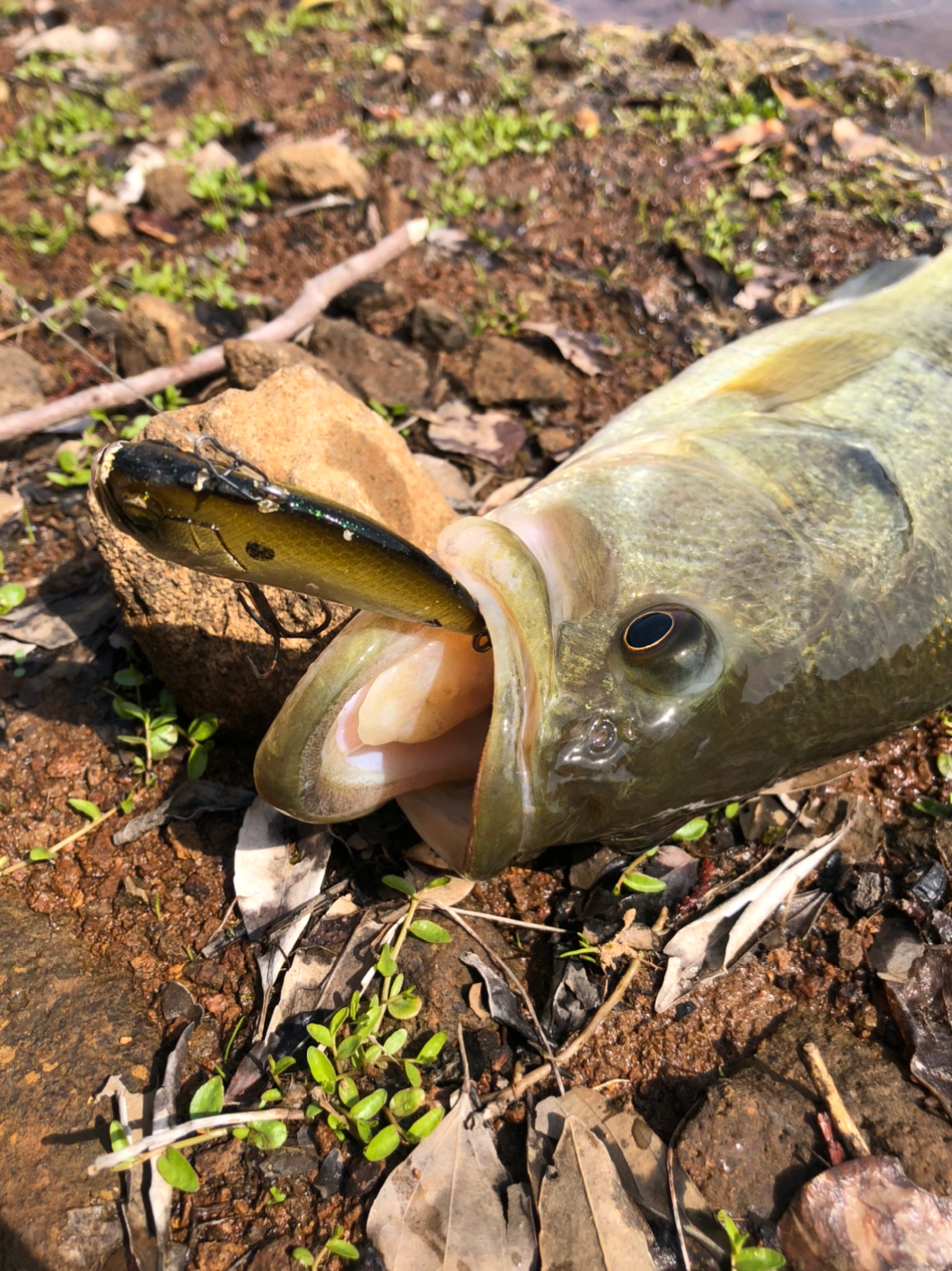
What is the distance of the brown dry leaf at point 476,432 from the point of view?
4352mm

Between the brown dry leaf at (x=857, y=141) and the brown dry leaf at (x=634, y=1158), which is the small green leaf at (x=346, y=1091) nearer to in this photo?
the brown dry leaf at (x=634, y=1158)

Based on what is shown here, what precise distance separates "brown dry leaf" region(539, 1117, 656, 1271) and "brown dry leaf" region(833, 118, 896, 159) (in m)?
6.76

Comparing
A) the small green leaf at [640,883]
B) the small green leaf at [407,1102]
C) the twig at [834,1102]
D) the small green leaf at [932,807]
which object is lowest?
the small green leaf at [932,807]

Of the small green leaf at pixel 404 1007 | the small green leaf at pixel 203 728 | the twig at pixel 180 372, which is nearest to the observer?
the small green leaf at pixel 404 1007

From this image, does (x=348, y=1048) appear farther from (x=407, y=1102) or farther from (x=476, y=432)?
(x=476, y=432)

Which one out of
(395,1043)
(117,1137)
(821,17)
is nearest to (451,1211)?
(395,1043)

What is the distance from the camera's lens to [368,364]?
4531mm

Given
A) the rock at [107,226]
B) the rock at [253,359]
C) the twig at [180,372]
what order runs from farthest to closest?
1. the rock at [107,226]
2. the twig at [180,372]
3. the rock at [253,359]

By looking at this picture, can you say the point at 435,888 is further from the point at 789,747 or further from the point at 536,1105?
the point at 789,747

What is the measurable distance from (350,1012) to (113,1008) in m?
0.67

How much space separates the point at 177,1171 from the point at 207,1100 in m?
0.18

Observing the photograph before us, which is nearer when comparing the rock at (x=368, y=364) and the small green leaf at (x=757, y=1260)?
the small green leaf at (x=757, y=1260)

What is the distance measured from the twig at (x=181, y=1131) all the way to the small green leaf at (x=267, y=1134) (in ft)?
0.05

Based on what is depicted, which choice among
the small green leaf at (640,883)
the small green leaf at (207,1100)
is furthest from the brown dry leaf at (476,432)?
the small green leaf at (207,1100)
